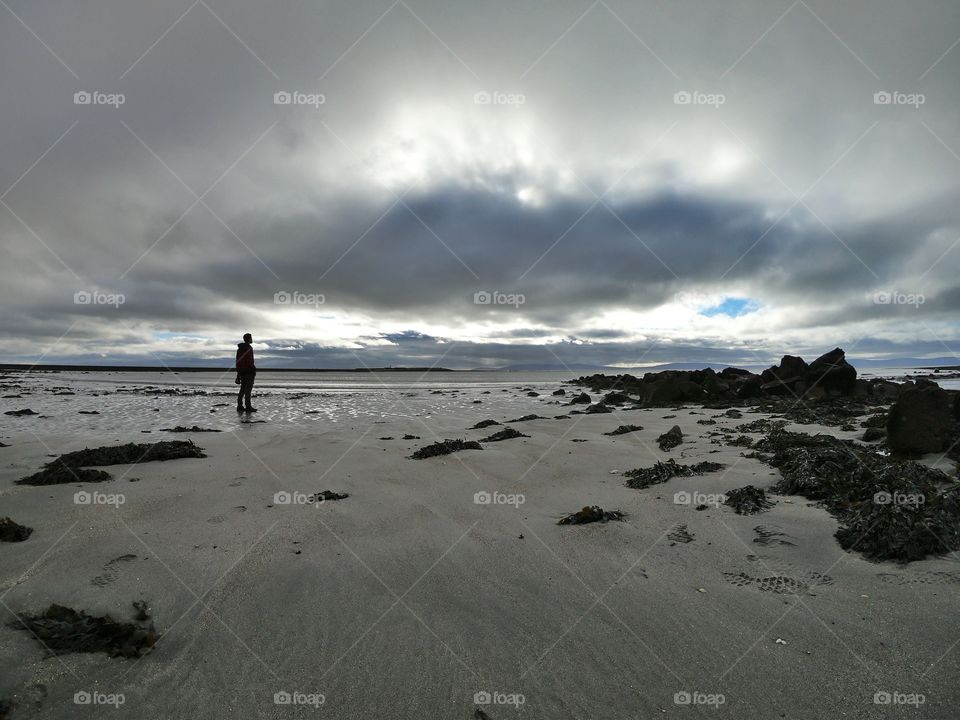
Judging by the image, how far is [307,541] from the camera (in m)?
4.19

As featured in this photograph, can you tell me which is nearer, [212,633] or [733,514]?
[212,633]

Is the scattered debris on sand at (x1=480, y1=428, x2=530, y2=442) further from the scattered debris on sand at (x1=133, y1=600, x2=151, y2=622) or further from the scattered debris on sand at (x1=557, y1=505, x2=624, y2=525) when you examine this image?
the scattered debris on sand at (x1=133, y1=600, x2=151, y2=622)

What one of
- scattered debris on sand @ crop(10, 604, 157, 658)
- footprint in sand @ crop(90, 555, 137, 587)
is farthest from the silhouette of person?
scattered debris on sand @ crop(10, 604, 157, 658)

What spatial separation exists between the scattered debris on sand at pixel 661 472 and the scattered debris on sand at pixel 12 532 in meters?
6.43

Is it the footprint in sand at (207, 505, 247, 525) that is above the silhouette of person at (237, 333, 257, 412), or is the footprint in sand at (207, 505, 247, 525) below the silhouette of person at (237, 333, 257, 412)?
below

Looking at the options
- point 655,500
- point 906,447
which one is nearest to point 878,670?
point 655,500

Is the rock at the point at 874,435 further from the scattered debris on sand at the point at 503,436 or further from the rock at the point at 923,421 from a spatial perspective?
the scattered debris on sand at the point at 503,436

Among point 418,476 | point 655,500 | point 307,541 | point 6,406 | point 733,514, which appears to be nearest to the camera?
point 307,541

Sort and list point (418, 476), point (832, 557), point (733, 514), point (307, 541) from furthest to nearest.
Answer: point (418, 476), point (733, 514), point (307, 541), point (832, 557)

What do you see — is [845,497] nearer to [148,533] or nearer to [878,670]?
[878,670]

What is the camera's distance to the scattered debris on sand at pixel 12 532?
3.93m

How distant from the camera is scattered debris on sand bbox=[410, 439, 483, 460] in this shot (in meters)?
8.04

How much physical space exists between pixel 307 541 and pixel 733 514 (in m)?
4.38

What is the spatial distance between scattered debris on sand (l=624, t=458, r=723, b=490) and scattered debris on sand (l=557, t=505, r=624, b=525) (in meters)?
1.29
